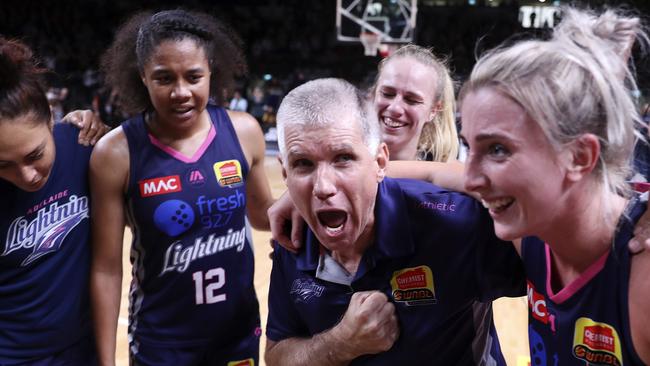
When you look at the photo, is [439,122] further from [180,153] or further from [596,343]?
[596,343]

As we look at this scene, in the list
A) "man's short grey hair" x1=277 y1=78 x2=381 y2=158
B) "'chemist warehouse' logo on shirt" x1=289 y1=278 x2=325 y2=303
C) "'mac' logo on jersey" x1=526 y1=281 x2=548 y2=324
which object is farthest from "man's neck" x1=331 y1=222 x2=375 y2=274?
"'mac' logo on jersey" x1=526 y1=281 x2=548 y2=324

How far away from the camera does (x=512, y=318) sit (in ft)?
16.8

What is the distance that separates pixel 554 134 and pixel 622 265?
32 centimetres

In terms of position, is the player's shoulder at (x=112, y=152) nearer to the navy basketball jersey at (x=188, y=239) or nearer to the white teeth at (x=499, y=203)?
the navy basketball jersey at (x=188, y=239)

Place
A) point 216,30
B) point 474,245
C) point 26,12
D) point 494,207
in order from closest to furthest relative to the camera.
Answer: point 494,207, point 474,245, point 216,30, point 26,12

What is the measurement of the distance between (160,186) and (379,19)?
8222mm

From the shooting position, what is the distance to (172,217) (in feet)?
7.54

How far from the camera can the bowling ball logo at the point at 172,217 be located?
229cm

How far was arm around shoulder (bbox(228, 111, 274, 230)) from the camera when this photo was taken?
8.37 ft

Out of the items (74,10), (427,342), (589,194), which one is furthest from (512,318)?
(74,10)

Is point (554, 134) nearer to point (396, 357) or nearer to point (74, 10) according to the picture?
point (396, 357)

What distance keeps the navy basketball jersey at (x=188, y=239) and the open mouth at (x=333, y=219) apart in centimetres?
71

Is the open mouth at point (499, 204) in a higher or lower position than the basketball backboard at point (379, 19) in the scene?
higher

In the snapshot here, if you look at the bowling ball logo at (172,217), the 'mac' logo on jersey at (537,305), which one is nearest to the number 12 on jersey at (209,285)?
the bowling ball logo at (172,217)
